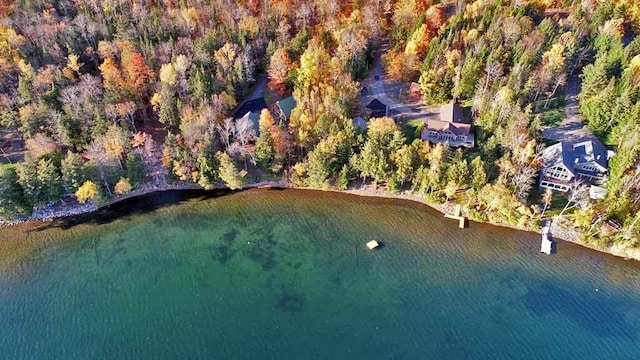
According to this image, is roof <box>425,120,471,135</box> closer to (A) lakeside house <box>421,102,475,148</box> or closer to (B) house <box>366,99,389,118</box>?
(A) lakeside house <box>421,102,475,148</box>

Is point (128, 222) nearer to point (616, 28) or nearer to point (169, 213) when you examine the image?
point (169, 213)

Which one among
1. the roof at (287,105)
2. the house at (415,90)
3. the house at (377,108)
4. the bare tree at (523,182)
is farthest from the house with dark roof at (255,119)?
the bare tree at (523,182)

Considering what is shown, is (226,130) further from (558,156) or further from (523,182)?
(558,156)

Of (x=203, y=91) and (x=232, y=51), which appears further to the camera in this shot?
(x=232, y=51)

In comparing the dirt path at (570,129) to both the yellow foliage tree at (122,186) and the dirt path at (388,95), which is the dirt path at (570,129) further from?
the yellow foliage tree at (122,186)

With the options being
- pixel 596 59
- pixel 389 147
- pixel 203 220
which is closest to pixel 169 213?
pixel 203 220

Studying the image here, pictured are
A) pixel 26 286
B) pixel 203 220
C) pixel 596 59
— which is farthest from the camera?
pixel 596 59

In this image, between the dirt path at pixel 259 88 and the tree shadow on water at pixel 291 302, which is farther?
the dirt path at pixel 259 88
